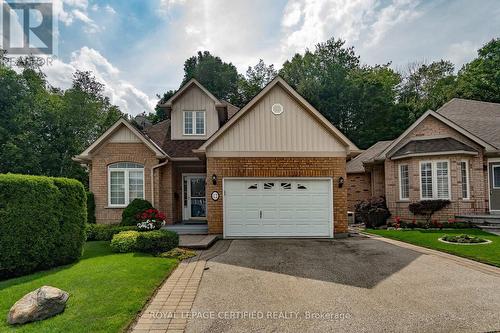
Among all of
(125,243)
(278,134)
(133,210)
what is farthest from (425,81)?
(125,243)

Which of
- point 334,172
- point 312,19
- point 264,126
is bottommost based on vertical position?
A: point 334,172

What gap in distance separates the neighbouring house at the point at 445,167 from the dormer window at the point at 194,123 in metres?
9.80

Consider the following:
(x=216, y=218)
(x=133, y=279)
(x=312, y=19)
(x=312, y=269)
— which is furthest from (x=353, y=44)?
(x=133, y=279)

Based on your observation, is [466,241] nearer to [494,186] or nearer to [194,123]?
[494,186]

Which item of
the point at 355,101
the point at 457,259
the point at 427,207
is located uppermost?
the point at 355,101

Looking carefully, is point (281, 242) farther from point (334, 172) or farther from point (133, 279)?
point (133, 279)

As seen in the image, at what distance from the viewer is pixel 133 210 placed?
1267 cm

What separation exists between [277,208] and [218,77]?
27.8 meters

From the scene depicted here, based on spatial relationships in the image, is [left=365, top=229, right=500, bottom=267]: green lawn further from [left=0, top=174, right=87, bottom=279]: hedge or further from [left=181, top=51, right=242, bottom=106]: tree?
[left=181, top=51, right=242, bottom=106]: tree

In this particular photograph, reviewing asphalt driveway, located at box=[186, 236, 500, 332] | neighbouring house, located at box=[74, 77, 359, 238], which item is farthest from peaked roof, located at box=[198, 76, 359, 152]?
asphalt driveway, located at box=[186, 236, 500, 332]

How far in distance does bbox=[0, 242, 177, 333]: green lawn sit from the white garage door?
4238mm

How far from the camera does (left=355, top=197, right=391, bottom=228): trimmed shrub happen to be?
15.8m

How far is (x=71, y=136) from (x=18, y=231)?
911 inches

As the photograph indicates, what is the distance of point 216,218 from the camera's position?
11852 millimetres
